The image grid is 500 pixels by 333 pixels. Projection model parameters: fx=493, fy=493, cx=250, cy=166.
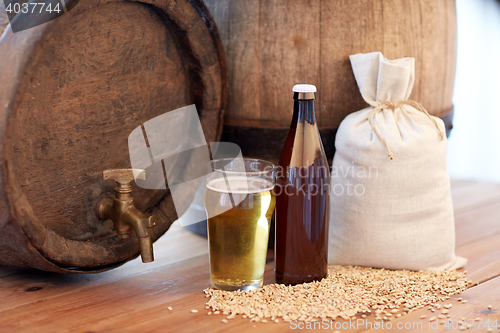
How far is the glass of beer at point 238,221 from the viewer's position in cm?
99

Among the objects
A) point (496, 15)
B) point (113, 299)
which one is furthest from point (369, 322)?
point (496, 15)

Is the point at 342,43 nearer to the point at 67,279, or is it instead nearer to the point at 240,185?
the point at 240,185

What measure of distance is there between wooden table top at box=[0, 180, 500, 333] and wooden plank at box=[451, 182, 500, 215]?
15.1 inches

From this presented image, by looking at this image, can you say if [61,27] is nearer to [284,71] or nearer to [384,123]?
[284,71]

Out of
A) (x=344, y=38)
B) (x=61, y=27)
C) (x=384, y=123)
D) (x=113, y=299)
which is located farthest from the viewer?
(x=344, y=38)

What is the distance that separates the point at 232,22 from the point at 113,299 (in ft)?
2.44

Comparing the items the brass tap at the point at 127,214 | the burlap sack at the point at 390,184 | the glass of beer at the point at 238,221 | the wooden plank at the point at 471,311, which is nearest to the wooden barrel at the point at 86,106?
the brass tap at the point at 127,214

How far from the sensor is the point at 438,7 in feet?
4.51

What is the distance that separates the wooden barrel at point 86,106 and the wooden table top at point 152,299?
69 mm

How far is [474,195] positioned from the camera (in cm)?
188

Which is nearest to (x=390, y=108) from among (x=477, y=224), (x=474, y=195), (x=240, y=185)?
(x=240, y=185)

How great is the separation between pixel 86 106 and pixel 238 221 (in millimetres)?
409

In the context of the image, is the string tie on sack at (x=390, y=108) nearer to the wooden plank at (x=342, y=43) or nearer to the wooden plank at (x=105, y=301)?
the wooden plank at (x=342, y=43)

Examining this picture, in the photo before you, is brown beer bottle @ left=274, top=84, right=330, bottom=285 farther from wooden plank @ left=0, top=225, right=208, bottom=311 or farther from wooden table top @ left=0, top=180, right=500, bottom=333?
wooden plank @ left=0, top=225, right=208, bottom=311
